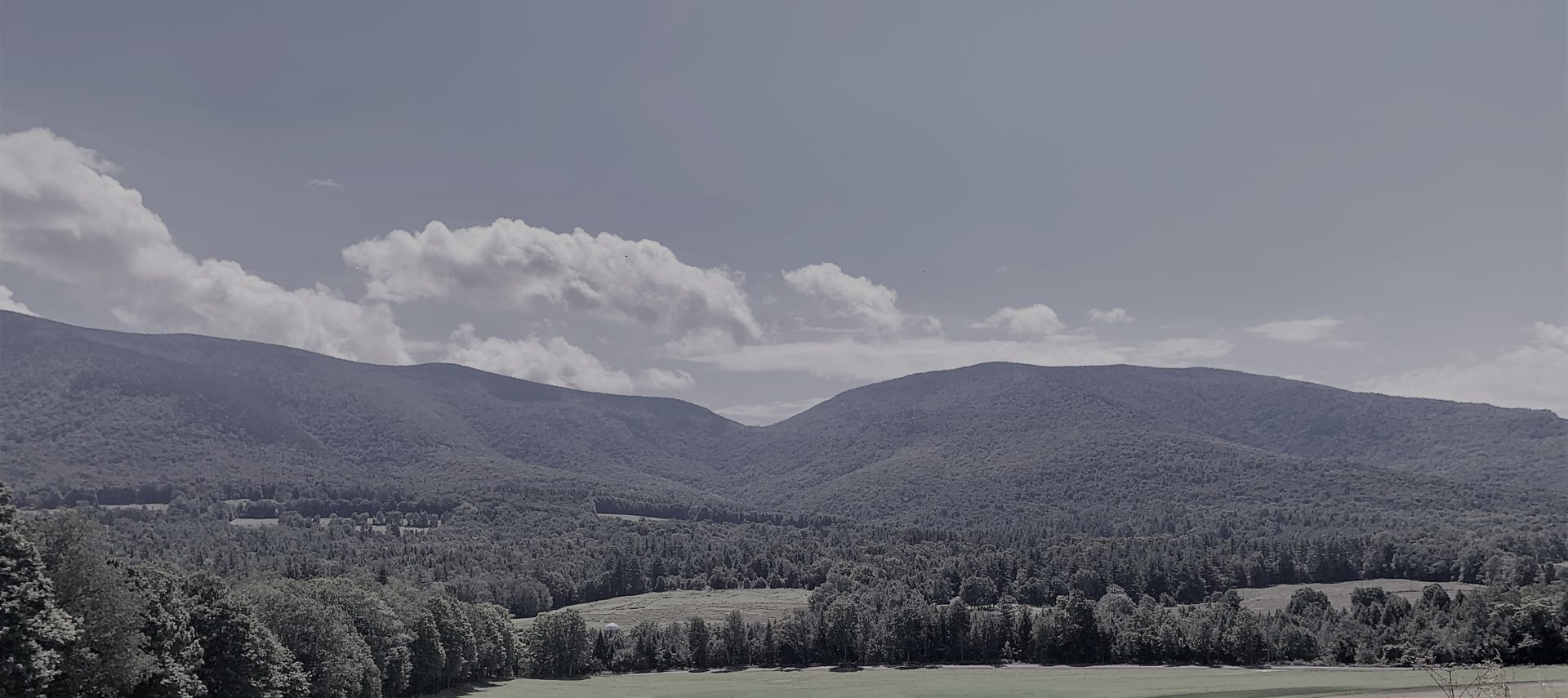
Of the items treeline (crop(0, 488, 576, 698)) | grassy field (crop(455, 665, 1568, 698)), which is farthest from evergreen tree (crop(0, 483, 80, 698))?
grassy field (crop(455, 665, 1568, 698))

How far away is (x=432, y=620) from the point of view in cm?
9112

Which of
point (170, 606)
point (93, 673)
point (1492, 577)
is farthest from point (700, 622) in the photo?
point (1492, 577)

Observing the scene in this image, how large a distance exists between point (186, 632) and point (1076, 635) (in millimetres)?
96657

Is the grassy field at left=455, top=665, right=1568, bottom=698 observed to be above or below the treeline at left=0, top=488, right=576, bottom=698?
below

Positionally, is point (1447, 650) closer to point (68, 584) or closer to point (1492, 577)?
point (1492, 577)

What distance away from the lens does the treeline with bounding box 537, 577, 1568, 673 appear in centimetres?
10619

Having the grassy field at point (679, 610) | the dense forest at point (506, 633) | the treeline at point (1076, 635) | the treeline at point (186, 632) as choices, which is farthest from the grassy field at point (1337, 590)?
the treeline at point (186, 632)

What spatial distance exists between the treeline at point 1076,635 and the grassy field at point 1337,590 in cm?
2518

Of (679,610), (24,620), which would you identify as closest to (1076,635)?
(679,610)

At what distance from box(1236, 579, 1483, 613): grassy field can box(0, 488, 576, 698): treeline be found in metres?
134

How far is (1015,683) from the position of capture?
91812 mm

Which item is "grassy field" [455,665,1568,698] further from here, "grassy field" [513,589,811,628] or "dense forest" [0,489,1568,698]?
"grassy field" [513,589,811,628]

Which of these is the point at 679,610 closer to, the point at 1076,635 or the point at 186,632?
the point at 1076,635

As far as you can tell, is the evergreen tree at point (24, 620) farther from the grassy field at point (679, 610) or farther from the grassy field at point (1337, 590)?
the grassy field at point (1337, 590)
